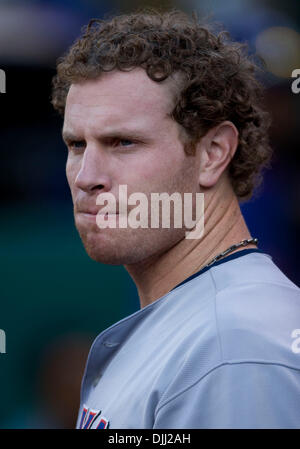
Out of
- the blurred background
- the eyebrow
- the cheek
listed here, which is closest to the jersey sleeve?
the eyebrow

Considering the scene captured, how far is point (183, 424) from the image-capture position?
117 cm

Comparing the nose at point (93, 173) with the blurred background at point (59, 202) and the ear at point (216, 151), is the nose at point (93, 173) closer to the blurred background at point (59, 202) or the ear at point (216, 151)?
the ear at point (216, 151)

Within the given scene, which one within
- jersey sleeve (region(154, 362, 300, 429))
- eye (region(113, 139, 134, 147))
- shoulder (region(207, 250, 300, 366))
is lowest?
jersey sleeve (region(154, 362, 300, 429))

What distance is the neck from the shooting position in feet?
5.41

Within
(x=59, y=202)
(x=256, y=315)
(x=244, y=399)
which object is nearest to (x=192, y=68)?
(x=256, y=315)

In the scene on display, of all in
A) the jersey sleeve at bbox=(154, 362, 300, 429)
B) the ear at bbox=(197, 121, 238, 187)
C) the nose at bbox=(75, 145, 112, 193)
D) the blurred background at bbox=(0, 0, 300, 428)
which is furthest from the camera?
the blurred background at bbox=(0, 0, 300, 428)

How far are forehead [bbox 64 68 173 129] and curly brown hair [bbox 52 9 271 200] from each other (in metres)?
0.03

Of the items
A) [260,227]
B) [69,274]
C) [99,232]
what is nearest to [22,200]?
[69,274]

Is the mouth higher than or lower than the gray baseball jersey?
higher

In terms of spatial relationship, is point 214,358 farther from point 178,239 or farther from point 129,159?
point 129,159

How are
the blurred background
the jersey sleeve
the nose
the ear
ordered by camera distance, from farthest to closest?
the blurred background
the ear
the nose
the jersey sleeve

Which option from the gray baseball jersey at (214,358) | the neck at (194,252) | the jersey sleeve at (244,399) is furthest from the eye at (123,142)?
the jersey sleeve at (244,399)

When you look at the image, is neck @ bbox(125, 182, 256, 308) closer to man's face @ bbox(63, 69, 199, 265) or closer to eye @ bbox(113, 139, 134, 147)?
man's face @ bbox(63, 69, 199, 265)

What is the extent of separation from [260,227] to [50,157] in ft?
5.28
